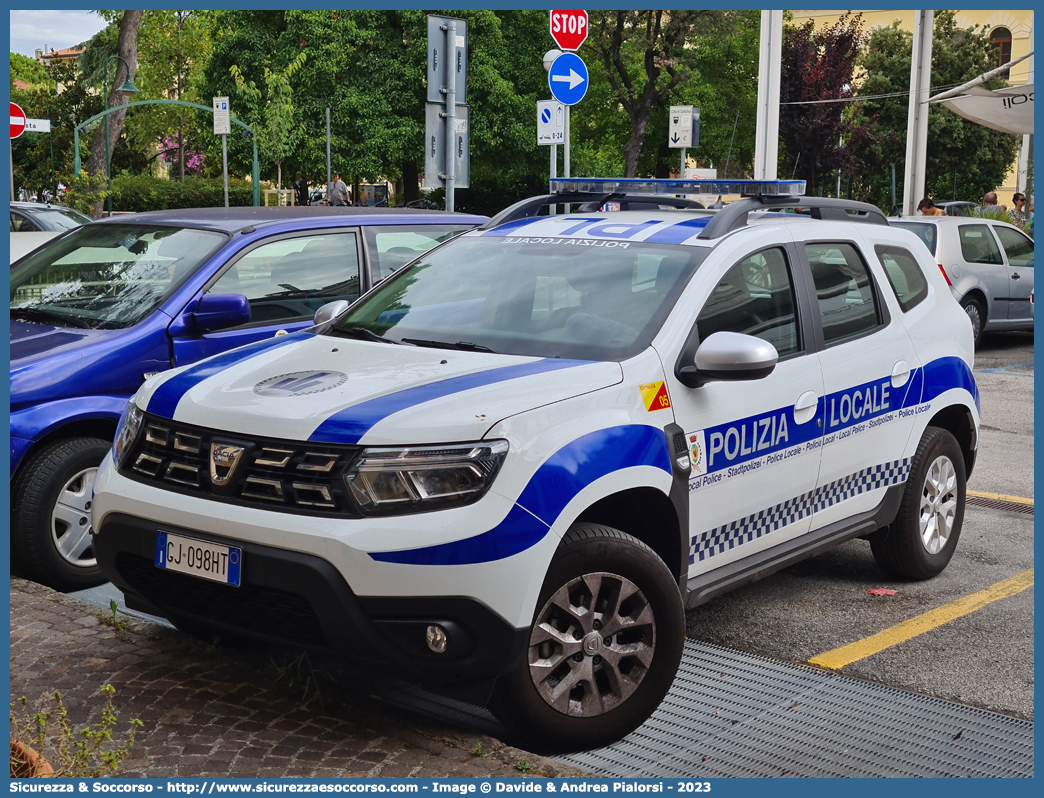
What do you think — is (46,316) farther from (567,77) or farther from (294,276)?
(567,77)

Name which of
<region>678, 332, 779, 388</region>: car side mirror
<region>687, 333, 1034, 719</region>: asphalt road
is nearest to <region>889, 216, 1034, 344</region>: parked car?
<region>687, 333, 1034, 719</region>: asphalt road

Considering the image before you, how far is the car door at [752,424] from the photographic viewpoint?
14.2ft

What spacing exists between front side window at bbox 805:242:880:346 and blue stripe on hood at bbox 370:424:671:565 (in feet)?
4.82

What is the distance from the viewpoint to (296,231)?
6.71m

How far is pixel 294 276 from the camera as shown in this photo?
22.0 feet

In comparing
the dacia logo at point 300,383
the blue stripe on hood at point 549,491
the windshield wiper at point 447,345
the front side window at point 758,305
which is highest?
the front side window at point 758,305

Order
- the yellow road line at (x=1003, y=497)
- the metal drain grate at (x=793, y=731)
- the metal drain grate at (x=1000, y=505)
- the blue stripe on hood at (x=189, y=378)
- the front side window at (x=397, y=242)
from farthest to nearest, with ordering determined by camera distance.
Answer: the yellow road line at (x=1003, y=497)
the metal drain grate at (x=1000, y=505)
the front side window at (x=397, y=242)
the blue stripe on hood at (x=189, y=378)
the metal drain grate at (x=793, y=731)

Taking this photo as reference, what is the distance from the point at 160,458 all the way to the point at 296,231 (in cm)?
298

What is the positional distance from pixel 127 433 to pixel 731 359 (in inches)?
85.1

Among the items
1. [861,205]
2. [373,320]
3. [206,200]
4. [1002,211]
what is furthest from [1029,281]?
[206,200]

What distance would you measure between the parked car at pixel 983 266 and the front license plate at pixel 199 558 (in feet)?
41.3

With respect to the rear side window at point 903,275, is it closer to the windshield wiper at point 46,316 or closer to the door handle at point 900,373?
the door handle at point 900,373

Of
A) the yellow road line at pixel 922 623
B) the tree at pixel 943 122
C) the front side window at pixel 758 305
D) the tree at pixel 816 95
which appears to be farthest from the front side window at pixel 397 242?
the tree at pixel 943 122

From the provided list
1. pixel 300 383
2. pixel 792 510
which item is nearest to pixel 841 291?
pixel 792 510
